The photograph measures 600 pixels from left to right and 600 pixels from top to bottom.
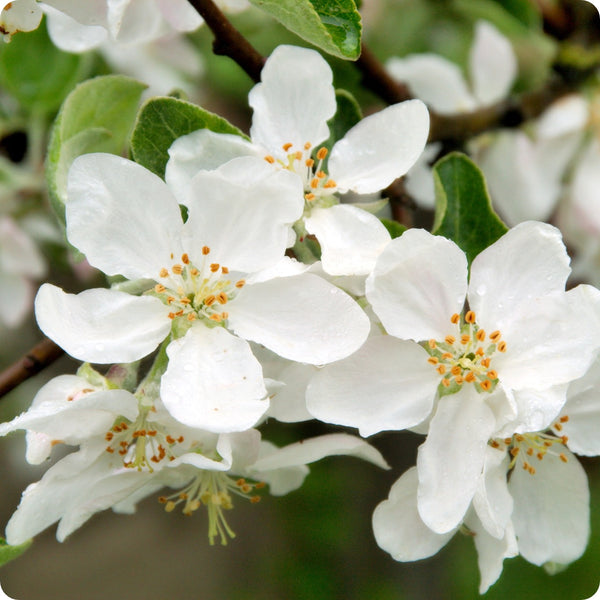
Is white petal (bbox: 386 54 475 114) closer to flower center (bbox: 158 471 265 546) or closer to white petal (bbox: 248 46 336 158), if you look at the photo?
white petal (bbox: 248 46 336 158)

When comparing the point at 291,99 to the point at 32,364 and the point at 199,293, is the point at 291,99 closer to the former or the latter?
the point at 199,293

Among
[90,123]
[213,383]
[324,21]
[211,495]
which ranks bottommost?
[211,495]

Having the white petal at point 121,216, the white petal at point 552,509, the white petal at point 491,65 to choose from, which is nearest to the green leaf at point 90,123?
the white petal at point 121,216

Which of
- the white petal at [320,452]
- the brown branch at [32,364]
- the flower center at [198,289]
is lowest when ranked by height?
the white petal at [320,452]

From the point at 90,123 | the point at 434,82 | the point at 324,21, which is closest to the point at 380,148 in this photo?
the point at 324,21

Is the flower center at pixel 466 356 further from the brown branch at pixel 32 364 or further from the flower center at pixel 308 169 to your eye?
the brown branch at pixel 32 364

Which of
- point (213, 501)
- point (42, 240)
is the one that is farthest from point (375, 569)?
point (213, 501)
